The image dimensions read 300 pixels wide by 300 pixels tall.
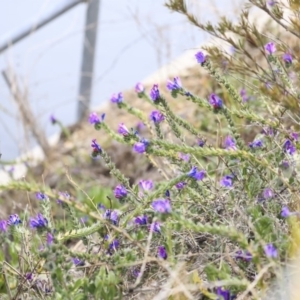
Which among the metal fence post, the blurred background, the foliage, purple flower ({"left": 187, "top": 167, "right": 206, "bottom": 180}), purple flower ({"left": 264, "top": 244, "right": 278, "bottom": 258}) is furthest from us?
the metal fence post

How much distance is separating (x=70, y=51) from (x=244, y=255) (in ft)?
12.8

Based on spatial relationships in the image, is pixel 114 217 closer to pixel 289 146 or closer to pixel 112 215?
pixel 112 215

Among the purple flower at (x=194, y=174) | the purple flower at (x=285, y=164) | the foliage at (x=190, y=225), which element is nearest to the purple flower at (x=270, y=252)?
the foliage at (x=190, y=225)

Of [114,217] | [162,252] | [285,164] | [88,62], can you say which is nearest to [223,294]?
[162,252]

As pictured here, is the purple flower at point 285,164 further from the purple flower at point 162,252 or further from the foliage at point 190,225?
the purple flower at point 162,252

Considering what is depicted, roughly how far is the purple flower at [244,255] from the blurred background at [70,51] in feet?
7.98

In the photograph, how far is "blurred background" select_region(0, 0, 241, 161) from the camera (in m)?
4.15

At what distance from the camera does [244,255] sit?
1364 mm

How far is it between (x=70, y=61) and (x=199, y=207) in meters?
3.66

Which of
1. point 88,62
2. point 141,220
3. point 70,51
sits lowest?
point 141,220

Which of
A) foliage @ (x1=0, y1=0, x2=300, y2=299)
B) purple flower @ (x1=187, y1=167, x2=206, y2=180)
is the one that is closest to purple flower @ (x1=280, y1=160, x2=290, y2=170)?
foliage @ (x1=0, y1=0, x2=300, y2=299)

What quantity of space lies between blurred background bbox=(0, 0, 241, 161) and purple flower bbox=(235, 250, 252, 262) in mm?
2431

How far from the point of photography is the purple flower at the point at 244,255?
1.36 metres

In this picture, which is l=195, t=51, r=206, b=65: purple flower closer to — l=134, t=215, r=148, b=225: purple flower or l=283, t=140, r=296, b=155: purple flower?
l=283, t=140, r=296, b=155: purple flower
